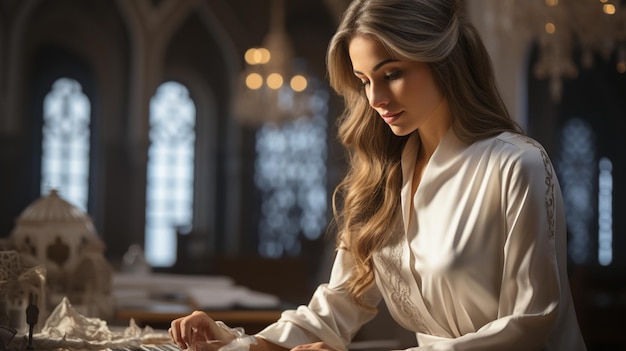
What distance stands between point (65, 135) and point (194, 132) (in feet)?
8.12

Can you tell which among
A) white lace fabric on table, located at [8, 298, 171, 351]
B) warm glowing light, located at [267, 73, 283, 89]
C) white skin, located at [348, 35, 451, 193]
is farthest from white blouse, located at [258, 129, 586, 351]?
warm glowing light, located at [267, 73, 283, 89]

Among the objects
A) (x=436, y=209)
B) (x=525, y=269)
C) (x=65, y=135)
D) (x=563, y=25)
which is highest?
(x=563, y=25)

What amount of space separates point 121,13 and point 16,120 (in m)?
2.64

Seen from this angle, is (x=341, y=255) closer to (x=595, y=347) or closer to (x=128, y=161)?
(x=595, y=347)

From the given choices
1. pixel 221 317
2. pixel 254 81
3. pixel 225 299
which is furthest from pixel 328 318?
pixel 254 81

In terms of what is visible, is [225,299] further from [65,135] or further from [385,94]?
[65,135]

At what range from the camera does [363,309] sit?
2.52 m

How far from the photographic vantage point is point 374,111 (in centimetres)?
251

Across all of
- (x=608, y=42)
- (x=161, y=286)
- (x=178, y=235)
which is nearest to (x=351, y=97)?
(x=161, y=286)

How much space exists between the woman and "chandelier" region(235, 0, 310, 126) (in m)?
10.6

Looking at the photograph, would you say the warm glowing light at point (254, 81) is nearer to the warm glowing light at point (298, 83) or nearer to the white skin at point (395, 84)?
the warm glowing light at point (298, 83)

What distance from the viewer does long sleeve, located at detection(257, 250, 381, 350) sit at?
2.38m

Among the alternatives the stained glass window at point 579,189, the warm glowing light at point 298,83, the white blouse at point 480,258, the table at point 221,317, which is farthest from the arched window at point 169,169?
the white blouse at point 480,258

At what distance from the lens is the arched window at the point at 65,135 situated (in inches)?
720
